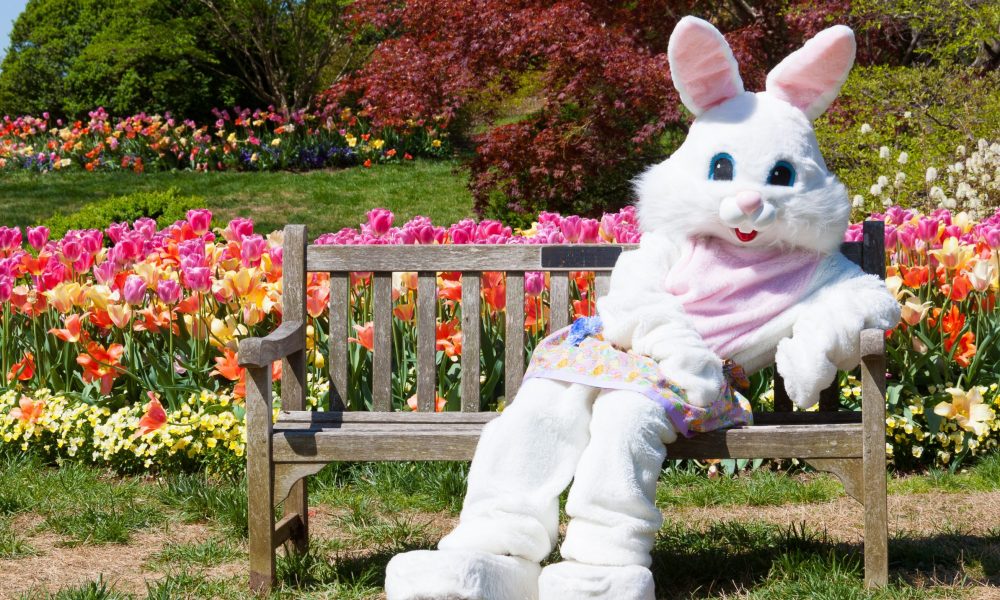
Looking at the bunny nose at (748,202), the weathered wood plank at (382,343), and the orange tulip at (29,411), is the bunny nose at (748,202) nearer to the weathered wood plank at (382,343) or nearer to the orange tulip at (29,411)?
the weathered wood plank at (382,343)

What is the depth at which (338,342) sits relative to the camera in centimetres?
321

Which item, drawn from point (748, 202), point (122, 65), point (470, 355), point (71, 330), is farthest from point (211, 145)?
point (748, 202)

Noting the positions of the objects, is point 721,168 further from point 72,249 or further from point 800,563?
point 72,249

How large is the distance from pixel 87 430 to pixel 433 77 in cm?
500

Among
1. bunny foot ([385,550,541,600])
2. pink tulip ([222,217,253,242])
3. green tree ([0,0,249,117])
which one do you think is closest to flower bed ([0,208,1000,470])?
pink tulip ([222,217,253,242])

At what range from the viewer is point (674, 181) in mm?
2854

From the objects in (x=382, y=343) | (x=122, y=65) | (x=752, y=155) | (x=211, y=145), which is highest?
(x=122, y=65)

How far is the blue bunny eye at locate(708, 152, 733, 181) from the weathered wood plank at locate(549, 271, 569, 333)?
560 millimetres

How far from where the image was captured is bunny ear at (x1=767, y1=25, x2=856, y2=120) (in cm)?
276

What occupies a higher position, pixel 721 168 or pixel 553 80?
pixel 553 80

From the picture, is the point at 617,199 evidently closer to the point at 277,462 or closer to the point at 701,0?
the point at 701,0

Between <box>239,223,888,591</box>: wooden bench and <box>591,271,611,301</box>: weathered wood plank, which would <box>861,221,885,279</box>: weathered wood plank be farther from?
<box>591,271,611,301</box>: weathered wood plank

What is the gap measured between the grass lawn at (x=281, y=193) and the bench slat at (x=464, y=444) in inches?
270

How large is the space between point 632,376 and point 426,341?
0.80m
